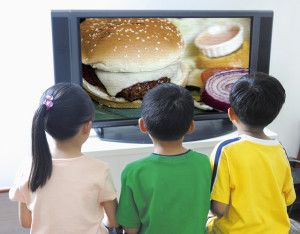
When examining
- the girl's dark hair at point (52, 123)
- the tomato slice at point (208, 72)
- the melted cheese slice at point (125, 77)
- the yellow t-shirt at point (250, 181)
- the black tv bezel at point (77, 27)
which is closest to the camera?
the girl's dark hair at point (52, 123)

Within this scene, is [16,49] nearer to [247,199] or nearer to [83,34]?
[83,34]

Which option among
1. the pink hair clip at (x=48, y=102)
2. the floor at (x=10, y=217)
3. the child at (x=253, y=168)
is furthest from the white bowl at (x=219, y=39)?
the pink hair clip at (x=48, y=102)

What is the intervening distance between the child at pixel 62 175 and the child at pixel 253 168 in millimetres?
383

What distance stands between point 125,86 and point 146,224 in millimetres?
1017

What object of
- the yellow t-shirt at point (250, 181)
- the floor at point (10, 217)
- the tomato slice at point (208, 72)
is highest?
the tomato slice at point (208, 72)

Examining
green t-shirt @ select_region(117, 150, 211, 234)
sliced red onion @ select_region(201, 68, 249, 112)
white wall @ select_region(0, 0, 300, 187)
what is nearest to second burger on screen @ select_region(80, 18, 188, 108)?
sliced red onion @ select_region(201, 68, 249, 112)

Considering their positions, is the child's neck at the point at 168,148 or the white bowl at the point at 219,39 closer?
the child's neck at the point at 168,148

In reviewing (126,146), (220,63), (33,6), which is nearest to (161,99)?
(126,146)

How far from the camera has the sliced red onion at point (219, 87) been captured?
2.19m

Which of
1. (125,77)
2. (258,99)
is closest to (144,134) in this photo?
(125,77)

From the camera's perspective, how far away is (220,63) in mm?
2160

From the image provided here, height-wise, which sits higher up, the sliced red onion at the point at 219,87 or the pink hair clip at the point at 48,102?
the pink hair clip at the point at 48,102

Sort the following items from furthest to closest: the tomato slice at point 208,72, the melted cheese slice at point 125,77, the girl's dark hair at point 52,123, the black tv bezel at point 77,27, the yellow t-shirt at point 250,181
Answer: the tomato slice at point 208,72, the melted cheese slice at point 125,77, the black tv bezel at point 77,27, the yellow t-shirt at point 250,181, the girl's dark hair at point 52,123

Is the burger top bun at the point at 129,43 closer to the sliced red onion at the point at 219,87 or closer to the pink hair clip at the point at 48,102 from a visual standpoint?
the sliced red onion at the point at 219,87
